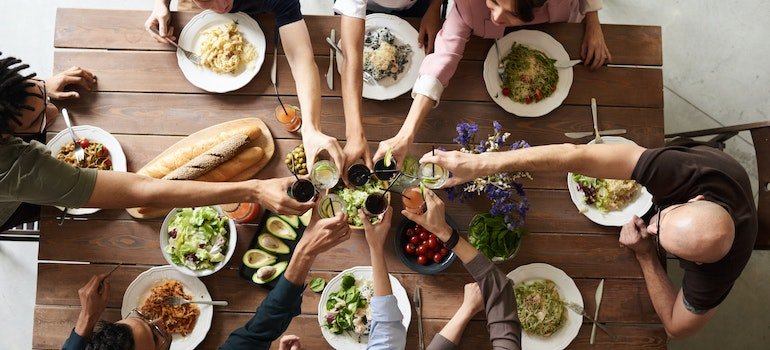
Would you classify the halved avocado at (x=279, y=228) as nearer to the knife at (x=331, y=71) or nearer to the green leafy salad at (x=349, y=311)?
the green leafy salad at (x=349, y=311)

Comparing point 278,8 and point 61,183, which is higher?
point 278,8

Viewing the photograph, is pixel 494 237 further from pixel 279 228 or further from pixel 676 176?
pixel 279 228

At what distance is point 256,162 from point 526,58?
136cm

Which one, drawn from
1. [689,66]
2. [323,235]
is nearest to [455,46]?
[323,235]

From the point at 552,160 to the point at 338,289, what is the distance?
1104mm

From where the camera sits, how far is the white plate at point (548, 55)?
2.51m

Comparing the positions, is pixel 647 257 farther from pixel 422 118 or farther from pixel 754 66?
pixel 754 66

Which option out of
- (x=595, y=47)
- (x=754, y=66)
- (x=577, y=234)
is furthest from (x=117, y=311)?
(x=754, y=66)

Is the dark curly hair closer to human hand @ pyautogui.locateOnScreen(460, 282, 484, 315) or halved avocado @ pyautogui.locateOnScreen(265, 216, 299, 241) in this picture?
halved avocado @ pyautogui.locateOnScreen(265, 216, 299, 241)

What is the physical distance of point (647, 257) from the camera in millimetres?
2432

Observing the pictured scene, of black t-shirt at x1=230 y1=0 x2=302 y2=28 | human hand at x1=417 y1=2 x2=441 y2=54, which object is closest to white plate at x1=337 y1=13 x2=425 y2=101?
human hand at x1=417 y1=2 x2=441 y2=54

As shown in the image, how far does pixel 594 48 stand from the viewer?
98.8 inches

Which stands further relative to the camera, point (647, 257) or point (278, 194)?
point (647, 257)

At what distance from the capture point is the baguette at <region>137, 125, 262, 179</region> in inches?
96.3
